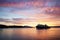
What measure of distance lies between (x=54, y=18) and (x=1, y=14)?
113 centimetres

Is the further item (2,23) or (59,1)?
(2,23)

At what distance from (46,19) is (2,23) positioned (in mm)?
926

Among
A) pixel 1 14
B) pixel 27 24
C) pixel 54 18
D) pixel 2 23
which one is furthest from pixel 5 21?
pixel 54 18

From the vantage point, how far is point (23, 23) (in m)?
3.44

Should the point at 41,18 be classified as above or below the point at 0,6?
below

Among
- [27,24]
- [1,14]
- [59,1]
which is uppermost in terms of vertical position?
[59,1]

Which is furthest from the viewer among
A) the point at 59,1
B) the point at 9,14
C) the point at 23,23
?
the point at 23,23

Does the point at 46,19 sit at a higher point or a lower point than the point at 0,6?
lower

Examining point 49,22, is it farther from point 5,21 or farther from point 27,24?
point 5,21

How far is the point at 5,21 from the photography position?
329cm

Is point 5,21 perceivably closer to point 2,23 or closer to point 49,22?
point 2,23

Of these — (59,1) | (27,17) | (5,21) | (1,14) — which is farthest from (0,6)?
(59,1)

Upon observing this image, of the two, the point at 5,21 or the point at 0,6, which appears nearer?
the point at 0,6

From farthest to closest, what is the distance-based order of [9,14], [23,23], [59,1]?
[23,23] < [9,14] < [59,1]
